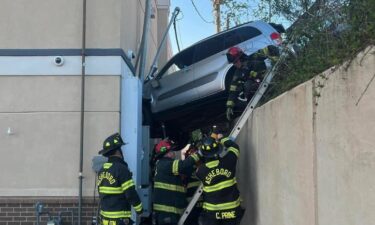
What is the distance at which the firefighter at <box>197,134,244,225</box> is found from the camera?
6383 millimetres

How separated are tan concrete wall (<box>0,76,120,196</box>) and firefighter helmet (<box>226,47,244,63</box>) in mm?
1880

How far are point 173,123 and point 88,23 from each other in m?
2.94

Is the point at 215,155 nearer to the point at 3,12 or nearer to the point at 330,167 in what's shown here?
the point at 330,167

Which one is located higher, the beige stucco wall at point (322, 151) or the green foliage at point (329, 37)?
the green foliage at point (329, 37)

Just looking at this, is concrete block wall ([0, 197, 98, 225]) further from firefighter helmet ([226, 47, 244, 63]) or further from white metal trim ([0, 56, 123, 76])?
firefighter helmet ([226, 47, 244, 63])

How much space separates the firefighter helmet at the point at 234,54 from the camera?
780 centimetres

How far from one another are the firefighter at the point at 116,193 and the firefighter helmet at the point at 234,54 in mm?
2417

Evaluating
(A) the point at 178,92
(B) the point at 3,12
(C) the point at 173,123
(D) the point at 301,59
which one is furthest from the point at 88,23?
(D) the point at 301,59

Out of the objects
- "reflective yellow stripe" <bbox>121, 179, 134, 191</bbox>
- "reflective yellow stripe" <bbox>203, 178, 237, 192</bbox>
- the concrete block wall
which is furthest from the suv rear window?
the concrete block wall

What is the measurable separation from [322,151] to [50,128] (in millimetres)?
A: 5433

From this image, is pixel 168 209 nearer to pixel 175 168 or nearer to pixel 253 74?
pixel 175 168

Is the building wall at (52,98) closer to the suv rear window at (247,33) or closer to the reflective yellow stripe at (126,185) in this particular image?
the reflective yellow stripe at (126,185)

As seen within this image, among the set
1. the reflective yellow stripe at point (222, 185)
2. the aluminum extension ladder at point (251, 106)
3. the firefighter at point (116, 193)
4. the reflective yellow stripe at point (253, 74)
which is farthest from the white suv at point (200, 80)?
the firefighter at point (116, 193)

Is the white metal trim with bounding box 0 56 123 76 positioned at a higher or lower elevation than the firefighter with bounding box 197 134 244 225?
higher
